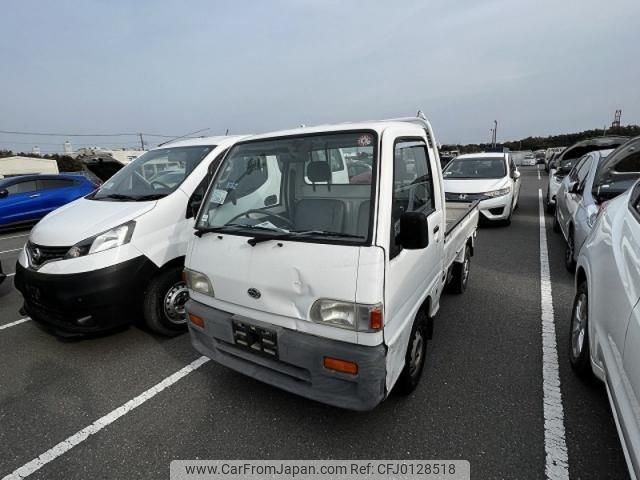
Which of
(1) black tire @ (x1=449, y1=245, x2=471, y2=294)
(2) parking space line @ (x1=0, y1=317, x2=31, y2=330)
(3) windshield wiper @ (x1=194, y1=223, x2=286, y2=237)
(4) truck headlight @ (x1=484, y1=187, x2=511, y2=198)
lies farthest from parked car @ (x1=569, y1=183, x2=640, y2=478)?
(2) parking space line @ (x1=0, y1=317, x2=31, y2=330)

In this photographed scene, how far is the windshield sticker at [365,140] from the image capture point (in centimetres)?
221

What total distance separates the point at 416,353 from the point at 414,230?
1078 millimetres

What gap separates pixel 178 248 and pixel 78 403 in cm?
144

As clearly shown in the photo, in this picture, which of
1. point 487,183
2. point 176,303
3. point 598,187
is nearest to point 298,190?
point 176,303

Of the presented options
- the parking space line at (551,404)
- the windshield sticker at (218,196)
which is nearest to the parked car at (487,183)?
the parking space line at (551,404)

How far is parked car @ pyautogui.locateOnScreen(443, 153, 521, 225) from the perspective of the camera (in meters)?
7.62

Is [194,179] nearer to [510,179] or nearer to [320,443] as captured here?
[320,443]

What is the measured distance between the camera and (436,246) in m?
2.85

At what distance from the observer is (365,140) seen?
2.22 m

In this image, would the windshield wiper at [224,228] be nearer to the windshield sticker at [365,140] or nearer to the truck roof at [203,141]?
the windshield sticker at [365,140]

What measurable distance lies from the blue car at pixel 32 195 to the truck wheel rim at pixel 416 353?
34.1ft

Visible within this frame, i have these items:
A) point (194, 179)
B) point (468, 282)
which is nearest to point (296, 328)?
point (194, 179)

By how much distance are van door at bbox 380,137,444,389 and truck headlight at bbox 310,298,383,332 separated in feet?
0.33

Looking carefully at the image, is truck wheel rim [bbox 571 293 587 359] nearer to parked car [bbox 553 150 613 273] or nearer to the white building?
parked car [bbox 553 150 613 273]
